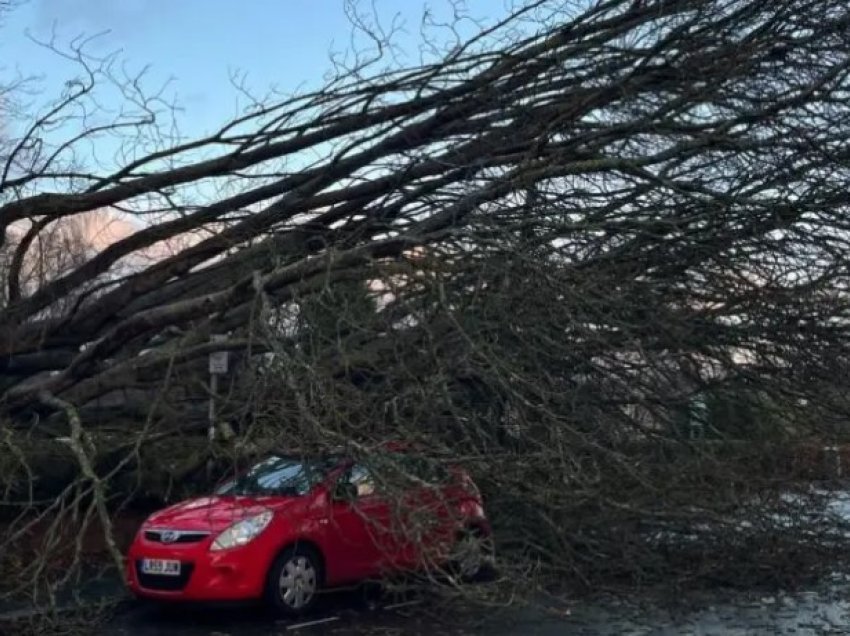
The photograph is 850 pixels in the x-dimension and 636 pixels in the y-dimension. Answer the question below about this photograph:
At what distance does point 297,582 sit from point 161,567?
3.60ft

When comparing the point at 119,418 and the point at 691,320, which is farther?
the point at 119,418

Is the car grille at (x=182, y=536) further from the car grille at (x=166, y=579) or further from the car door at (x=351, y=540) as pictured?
the car door at (x=351, y=540)

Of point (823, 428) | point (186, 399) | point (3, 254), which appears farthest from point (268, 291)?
point (3, 254)

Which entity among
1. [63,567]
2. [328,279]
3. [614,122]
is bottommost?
[63,567]

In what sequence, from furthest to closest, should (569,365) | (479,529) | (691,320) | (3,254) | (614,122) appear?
(3,254) < (614,122) < (691,320) < (569,365) < (479,529)

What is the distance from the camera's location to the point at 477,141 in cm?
1049

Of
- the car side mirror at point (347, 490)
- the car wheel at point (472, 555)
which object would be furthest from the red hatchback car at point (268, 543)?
the car wheel at point (472, 555)

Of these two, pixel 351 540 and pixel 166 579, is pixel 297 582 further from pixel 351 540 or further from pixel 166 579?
pixel 166 579

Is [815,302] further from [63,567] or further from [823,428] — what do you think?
[63,567]

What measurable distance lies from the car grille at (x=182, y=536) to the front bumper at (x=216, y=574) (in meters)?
0.06

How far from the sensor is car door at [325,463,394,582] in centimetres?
824

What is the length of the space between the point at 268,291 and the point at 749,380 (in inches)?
150

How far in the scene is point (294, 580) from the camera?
31.3 feet

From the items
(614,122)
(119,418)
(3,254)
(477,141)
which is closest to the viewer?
(614,122)
